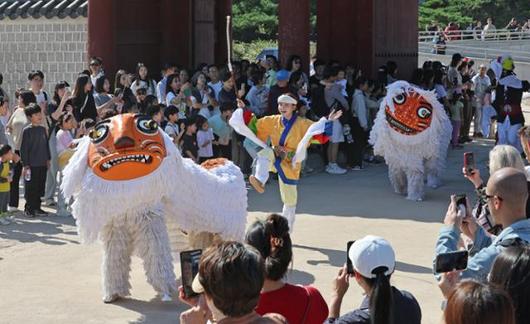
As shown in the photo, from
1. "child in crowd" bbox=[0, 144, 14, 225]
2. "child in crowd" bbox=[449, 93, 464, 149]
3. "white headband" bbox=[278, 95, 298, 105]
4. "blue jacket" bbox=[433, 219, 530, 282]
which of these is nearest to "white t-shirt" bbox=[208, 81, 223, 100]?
"child in crowd" bbox=[0, 144, 14, 225]

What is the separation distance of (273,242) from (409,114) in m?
8.49

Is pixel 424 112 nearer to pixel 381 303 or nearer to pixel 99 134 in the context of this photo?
pixel 99 134

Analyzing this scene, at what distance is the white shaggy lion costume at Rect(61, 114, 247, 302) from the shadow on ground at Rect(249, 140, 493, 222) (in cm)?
408

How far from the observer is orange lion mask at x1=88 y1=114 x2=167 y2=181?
8.26 meters

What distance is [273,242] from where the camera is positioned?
523 cm

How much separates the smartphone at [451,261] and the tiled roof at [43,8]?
15.7m

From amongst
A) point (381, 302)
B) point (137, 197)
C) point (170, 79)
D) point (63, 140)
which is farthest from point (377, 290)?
point (170, 79)

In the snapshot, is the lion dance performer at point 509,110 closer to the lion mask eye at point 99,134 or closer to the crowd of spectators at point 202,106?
the crowd of spectators at point 202,106

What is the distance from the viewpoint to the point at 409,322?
462cm

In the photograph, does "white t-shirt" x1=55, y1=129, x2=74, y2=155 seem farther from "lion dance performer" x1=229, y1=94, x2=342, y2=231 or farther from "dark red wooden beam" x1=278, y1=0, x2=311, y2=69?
"dark red wooden beam" x1=278, y1=0, x2=311, y2=69

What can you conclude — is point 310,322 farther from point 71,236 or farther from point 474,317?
point 71,236

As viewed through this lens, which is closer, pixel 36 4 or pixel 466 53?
pixel 36 4

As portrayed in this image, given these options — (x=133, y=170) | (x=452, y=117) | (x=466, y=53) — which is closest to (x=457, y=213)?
(x=133, y=170)

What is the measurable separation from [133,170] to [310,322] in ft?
12.1
